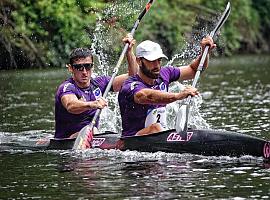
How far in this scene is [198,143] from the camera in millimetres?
12094

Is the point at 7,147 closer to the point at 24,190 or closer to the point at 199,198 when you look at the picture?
the point at 24,190

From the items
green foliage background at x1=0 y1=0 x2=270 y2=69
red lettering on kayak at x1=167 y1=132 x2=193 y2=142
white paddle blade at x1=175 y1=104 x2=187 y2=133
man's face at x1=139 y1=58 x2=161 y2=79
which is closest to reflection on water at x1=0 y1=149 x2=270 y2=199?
red lettering on kayak at x1=167 y1=132 x2=193 y2=142

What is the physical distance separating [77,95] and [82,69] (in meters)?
0.41

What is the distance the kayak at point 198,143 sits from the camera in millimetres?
11695

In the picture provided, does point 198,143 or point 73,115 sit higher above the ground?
point 73,115

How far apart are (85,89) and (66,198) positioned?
431 centimetres

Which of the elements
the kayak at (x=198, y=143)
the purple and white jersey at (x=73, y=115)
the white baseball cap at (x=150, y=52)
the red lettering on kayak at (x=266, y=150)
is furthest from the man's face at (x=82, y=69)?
the red lettering on kayak at (x=266, y=150)

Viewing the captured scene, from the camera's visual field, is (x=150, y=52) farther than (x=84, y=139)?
No

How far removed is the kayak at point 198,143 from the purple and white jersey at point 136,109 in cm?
25

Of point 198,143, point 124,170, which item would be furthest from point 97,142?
point 124,170

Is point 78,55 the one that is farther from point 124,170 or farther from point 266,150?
point 266,150

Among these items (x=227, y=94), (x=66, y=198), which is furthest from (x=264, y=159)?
(x=227, y=94)

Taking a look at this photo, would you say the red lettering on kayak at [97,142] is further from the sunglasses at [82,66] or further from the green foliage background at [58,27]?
the green foliage background at [58,27]

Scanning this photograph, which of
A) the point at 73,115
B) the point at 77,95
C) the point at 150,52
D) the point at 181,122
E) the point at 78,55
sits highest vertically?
the point at 150,52
